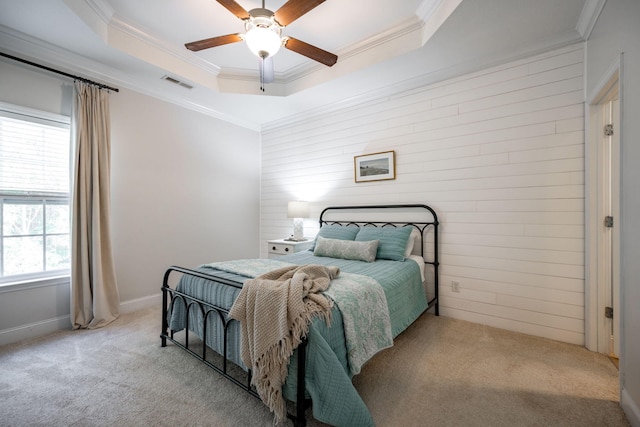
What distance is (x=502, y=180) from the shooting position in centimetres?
268

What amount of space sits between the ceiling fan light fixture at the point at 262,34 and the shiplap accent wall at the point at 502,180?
1939 millimetres

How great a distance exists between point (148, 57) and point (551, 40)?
3851 mm

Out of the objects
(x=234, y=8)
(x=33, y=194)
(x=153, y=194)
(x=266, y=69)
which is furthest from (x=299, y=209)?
(x=33, y=194)

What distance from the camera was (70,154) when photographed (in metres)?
2.74

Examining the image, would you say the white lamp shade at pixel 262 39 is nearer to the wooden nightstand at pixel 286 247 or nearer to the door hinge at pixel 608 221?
the wooden nightstand at pixel 286 247

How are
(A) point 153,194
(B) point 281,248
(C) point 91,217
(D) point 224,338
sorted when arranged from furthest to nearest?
(B) point 281,248 → (A) point 153,194 → (C) point 91,217 → (D) point 224,338

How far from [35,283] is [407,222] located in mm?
3832

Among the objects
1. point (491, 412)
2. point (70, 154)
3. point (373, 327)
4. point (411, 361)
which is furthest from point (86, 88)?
point (491, 412)

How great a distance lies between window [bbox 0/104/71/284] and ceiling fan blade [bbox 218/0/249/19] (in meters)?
2.25

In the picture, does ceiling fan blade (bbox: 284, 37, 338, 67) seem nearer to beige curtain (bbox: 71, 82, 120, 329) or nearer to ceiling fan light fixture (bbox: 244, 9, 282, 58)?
ceiling fan light fixture (bbox: 244, 9, 282, 58)

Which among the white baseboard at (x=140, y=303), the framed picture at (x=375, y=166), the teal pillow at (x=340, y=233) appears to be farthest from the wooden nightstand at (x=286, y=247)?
the white baseboard at (x=140, y=303)

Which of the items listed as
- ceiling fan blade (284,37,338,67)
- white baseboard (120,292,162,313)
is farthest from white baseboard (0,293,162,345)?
ceiling fan blade (284,37,338,67)

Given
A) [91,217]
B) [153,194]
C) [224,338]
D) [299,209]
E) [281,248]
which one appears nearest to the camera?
[224,338]

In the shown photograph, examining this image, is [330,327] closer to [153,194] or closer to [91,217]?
[91,217]
